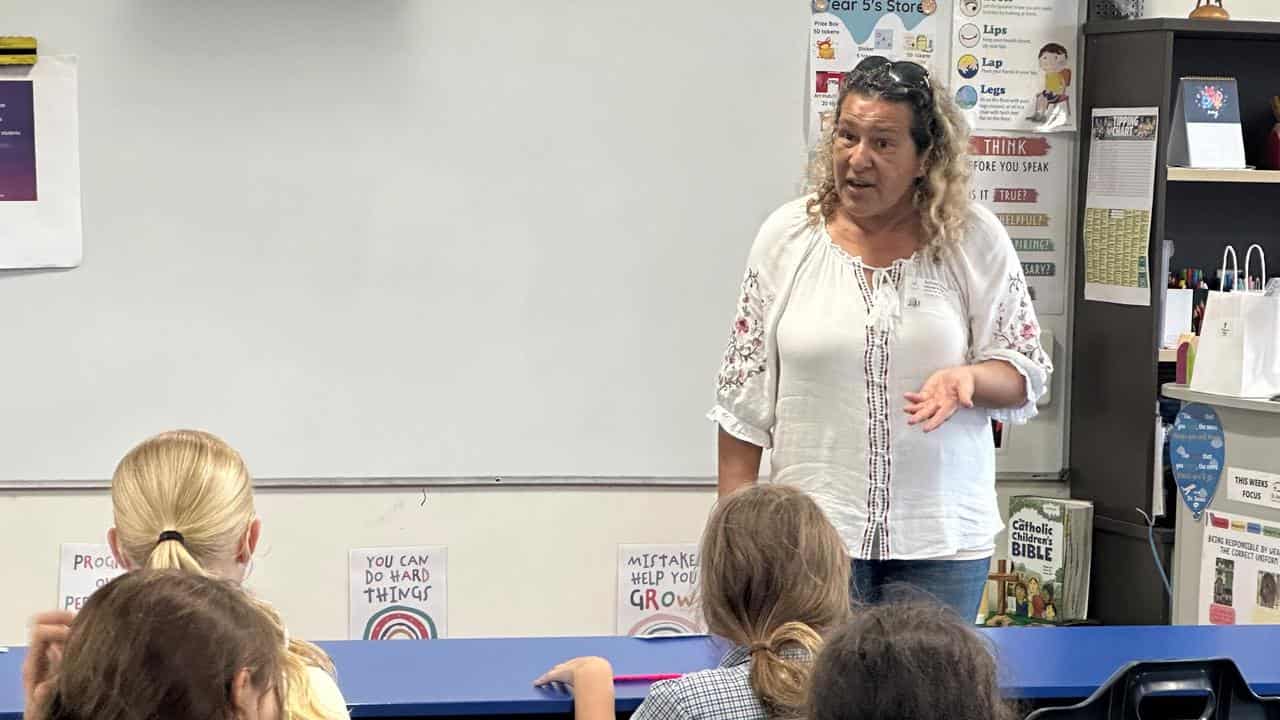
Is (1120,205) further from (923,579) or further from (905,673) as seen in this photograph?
(905,673)

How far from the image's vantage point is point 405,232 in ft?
11.6

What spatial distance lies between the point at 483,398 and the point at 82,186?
3.40ft

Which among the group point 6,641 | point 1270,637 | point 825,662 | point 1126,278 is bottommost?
point 6,641

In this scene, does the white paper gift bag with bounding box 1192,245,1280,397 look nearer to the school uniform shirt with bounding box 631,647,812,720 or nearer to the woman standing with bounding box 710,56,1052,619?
the woman standing with bounding box 710,56,1052,619

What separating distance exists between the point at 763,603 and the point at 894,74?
1.02 m

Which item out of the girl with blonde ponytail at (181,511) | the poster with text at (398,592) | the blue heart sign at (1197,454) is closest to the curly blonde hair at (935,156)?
the girl with blonde ponytail at (181,511)

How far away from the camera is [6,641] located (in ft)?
11.3

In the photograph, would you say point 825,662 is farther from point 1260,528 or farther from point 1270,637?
point 1260,528

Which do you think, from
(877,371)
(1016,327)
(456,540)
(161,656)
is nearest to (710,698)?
(161,656)

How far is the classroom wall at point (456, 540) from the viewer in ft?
11.4

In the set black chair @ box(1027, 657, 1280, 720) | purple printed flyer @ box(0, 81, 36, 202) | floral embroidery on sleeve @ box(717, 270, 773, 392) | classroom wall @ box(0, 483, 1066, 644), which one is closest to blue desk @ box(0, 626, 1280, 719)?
black chair @ box(1027, 657, 1280, 720)

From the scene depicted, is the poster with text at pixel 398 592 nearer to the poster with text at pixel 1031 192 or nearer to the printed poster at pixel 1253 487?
the poster with text at pixel 1031 192

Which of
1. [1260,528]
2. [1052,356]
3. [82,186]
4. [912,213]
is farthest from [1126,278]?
[82,186]

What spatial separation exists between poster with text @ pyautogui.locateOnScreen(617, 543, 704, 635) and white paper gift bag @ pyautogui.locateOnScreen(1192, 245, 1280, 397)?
51.2 inches
